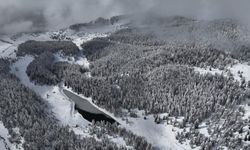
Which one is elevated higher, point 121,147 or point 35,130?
point 35,130

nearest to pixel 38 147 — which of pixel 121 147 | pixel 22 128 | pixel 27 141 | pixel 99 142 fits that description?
pixel 27 141

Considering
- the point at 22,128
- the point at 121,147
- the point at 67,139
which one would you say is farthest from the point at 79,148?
the point at 22,128

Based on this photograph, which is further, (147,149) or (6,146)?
(147,149)

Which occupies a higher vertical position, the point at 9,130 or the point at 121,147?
the point at 9,130

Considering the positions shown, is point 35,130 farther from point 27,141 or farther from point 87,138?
point 87,138

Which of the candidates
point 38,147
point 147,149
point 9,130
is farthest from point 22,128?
point 147,149

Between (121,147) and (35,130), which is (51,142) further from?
(121,147)

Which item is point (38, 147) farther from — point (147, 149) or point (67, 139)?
point (147, 149)

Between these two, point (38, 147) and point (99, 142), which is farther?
point (99, 142)
